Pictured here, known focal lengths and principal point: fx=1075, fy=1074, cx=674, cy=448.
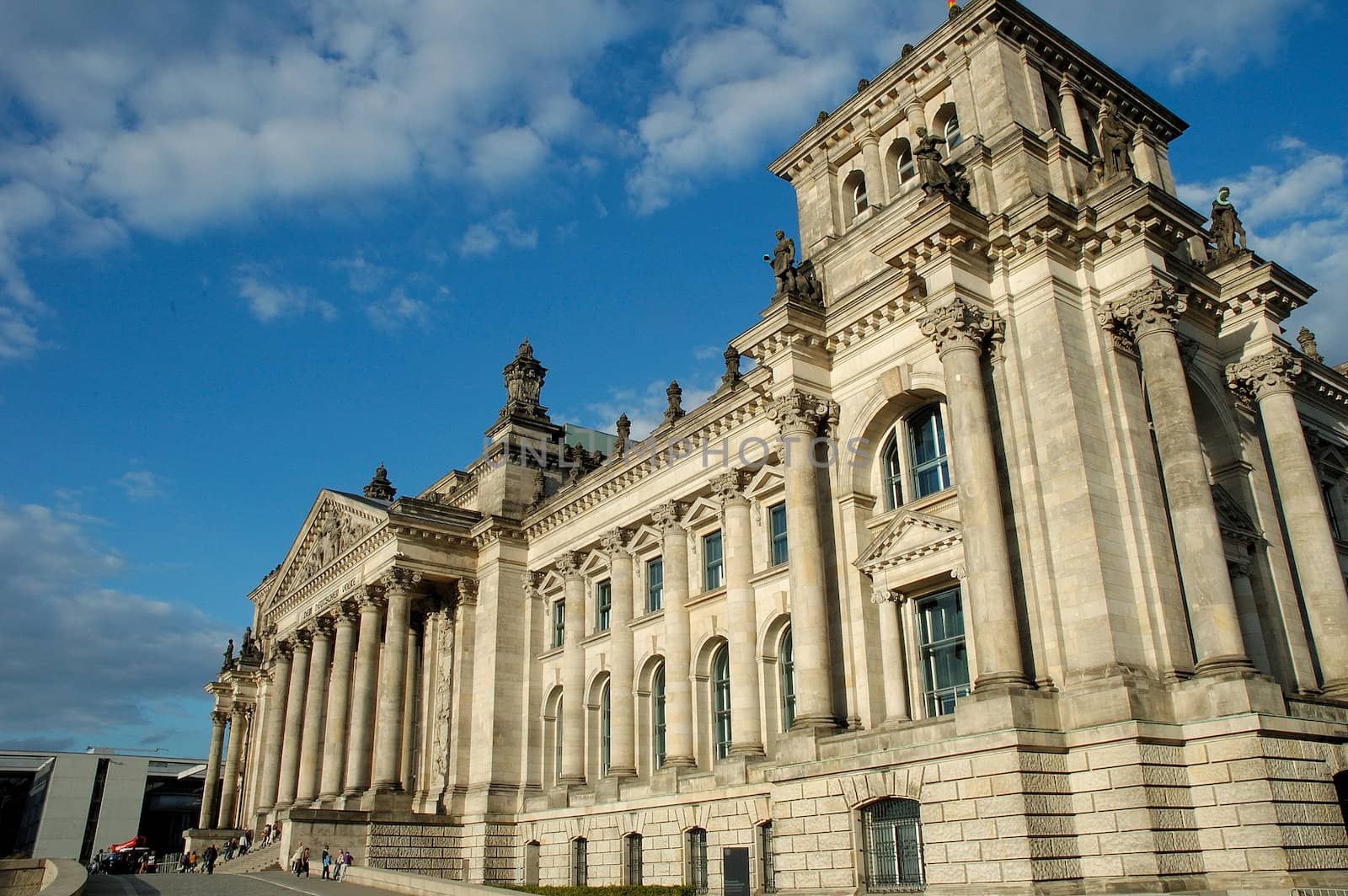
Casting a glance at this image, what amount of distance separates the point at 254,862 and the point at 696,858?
19855mm

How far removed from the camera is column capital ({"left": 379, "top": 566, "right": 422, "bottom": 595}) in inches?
1682

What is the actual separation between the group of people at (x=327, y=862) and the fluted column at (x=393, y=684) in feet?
11.1

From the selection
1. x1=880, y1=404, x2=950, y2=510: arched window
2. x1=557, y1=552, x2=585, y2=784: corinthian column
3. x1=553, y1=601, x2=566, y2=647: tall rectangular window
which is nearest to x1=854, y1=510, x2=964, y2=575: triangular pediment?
x1=880, y1=404, x2=950, y2=510: arched window

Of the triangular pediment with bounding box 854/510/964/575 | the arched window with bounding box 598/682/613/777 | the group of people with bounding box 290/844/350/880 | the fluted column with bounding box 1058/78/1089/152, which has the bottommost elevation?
the group of people with bounding box 290/844/350/880

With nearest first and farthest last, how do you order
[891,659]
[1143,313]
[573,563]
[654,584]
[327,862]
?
1. [1143,313]
2. [891,659]
3. [327,862]
4. [654,584]
5. [573,563]

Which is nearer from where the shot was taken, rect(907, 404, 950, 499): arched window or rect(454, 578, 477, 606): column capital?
rect(907, 404, 950, 499): arched window

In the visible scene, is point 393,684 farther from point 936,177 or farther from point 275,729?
point 936,177

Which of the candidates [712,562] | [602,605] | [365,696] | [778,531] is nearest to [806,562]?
[778,531]

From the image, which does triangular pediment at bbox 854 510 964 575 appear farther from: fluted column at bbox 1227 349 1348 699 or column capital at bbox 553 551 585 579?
column capital at bbox 553 551 585 579

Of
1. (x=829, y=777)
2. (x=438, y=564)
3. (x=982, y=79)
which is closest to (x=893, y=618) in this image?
(x=829, y=777)

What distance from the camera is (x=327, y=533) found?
51.7 metres

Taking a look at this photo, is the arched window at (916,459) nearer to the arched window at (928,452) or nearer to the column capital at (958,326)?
the arched window at (928,452)

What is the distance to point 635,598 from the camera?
37656mm

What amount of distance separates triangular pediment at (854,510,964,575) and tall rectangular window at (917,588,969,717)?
3.69 ft
